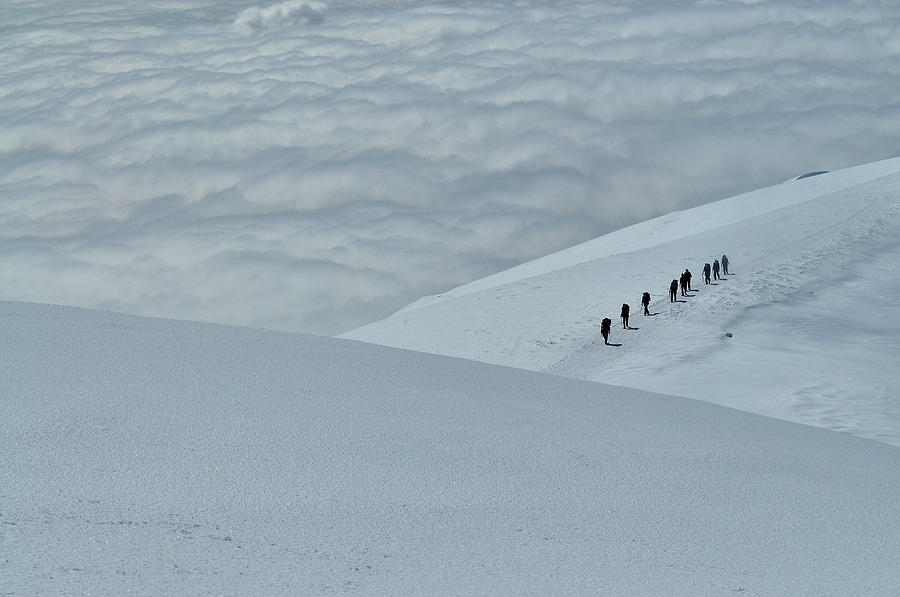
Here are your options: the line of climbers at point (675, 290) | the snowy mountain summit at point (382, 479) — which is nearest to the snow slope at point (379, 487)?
the snowy mountain summit at point (382, 479)

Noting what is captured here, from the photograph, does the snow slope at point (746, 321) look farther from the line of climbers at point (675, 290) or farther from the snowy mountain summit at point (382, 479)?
the snowy mountain summit at point (382, 479)

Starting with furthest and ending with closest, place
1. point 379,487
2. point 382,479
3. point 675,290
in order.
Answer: point 675,290, point 382,479, point 379,487

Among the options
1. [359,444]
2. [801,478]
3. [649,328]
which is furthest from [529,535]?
[649,328]

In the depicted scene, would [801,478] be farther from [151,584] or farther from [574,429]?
[151,584]

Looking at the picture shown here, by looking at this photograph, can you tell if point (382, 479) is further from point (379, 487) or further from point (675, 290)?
point (675, 290)

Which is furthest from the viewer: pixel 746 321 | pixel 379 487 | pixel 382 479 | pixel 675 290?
pixel 675 290

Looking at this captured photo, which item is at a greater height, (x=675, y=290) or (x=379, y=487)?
(x=379, y=487)

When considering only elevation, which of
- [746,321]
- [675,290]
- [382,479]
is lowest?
[746,321]

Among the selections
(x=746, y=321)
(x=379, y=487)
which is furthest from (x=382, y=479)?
(x=746, y=321)
